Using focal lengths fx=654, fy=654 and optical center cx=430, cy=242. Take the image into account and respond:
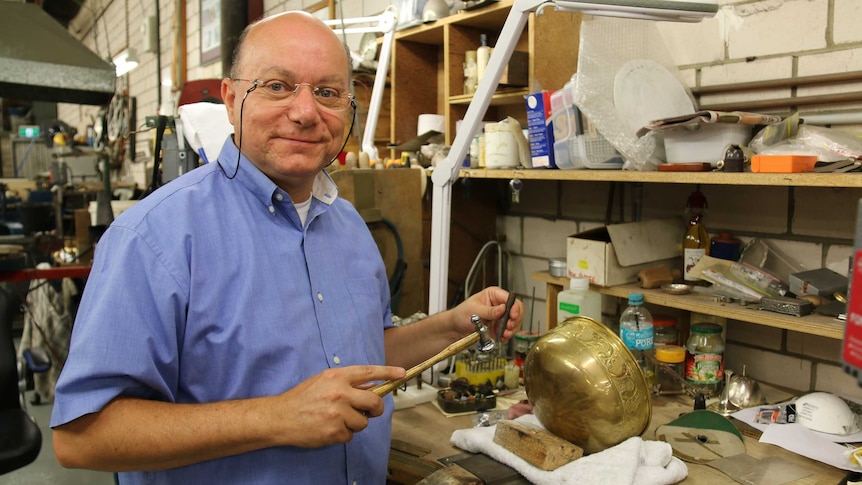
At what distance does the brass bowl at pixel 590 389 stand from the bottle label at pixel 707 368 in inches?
17.1

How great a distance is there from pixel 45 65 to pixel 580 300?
179 centimetres

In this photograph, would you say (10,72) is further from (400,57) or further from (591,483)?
(591,483)


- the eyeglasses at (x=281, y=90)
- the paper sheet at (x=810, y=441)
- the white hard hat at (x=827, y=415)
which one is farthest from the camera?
the white hard hat at (x=827, y=415)

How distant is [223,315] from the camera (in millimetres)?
1029

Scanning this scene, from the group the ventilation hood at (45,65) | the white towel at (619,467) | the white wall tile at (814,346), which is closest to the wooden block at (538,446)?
the white towel at (619,467)

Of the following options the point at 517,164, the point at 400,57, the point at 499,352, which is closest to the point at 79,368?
the point at 499,352

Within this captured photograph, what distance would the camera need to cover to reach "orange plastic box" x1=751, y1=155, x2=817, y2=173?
49.4 inches

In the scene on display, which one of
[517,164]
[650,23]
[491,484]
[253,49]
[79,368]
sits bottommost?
[491,484]

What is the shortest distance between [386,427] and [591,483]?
1.25ft

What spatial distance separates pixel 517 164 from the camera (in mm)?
1966

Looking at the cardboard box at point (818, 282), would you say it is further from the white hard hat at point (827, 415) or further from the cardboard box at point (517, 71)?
the cardboard box at point (517, 71)

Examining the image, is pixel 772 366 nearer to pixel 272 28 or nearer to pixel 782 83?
pixel 782 83

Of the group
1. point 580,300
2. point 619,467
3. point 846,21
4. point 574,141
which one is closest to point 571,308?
point 580,300

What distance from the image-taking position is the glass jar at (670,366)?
162cm
